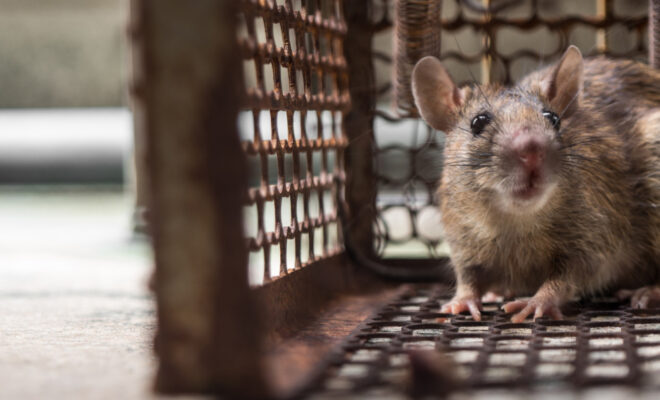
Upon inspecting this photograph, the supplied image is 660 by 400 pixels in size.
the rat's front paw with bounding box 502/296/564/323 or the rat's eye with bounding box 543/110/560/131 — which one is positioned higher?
the rat's eye with bounding box 543/110/560/131

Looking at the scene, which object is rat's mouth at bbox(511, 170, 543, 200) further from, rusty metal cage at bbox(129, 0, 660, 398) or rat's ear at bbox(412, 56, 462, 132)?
rat's ear at bbox(412, 56, 462, 132)

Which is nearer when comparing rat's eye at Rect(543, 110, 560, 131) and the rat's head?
the rat's head

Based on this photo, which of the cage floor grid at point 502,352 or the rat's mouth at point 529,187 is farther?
the rat's mouth at point 529,187

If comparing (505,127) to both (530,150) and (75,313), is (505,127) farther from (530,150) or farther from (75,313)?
(75,313)

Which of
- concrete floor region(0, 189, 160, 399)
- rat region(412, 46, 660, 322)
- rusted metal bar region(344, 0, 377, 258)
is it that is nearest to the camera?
concrete floor region(0, 189, 160, 399)

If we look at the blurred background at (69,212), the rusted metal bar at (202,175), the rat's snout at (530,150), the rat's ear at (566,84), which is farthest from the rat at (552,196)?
the rusted metal bar at (202,175)

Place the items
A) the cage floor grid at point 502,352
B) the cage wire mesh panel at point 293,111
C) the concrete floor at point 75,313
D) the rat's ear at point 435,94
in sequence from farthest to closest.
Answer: the rat's ear at point 435,94 → the cage wire mesh panel at point 293,111 → the concrete floor at point 75,313 → the cage floor grid at point 502,352

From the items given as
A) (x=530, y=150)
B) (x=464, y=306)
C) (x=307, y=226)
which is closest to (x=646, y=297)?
(x=464, y=306)

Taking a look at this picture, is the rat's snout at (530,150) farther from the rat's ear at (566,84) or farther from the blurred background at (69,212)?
the blurred background at (69,212)

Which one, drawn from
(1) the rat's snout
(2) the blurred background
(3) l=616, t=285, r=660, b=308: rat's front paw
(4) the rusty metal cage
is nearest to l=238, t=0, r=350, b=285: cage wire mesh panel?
(4) the rusty metal cage
